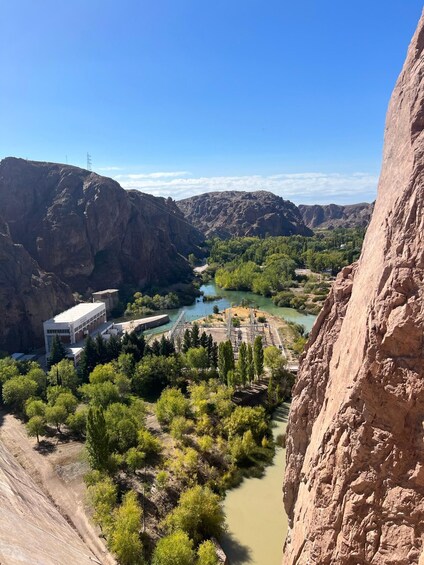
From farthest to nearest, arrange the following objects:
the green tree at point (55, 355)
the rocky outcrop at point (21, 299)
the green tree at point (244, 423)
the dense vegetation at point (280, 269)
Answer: the dense vegetation at point (280, 269) < the rocky outcrop at point (21, 299) < the green tree at point (55, 355) < the green tree at point (244, 423)

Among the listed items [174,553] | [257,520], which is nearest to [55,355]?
[257,520]

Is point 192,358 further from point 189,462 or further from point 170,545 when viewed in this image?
point 170,545

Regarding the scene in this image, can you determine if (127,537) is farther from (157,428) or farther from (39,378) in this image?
(39,378)

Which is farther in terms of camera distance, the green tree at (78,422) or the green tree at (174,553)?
the green tree at (78,422)

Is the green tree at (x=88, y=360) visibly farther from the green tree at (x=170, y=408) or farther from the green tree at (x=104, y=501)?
the green tree at (x=104, y=501)

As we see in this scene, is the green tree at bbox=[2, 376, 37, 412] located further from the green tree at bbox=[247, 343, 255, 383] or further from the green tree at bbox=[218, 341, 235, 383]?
the green tree at bbox=[247, 343, 255, 383]

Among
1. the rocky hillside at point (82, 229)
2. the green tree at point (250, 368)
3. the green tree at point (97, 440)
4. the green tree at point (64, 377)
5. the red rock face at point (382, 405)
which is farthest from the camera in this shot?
the rocky hillside at point (82, 229)

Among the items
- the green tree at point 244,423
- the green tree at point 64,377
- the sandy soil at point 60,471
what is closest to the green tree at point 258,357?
the green tree at point 244,423
